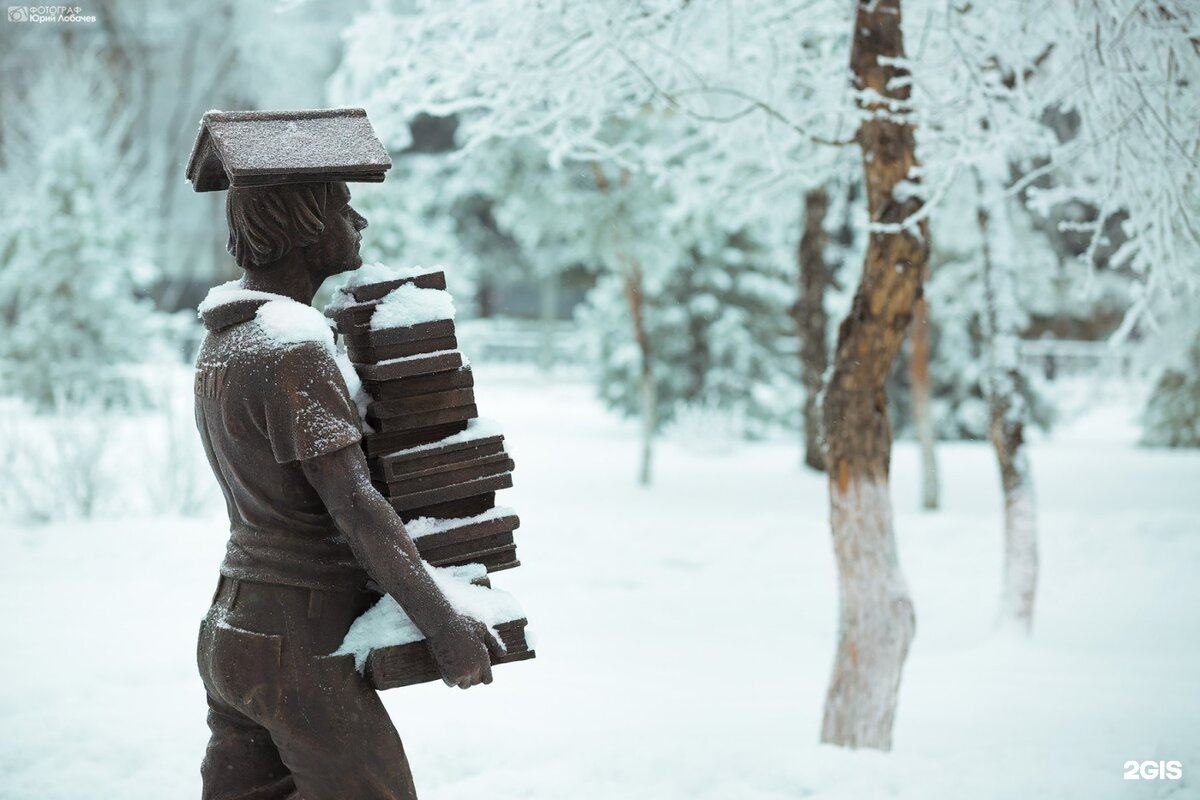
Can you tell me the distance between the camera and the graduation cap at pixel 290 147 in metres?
2.38

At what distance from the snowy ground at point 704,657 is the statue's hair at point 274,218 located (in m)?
2.62

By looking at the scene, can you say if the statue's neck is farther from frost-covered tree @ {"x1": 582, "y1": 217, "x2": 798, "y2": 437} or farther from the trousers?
frost-covered tree @ {"x1": 582, "y1": 217, "x2": 798, "y2": 437}

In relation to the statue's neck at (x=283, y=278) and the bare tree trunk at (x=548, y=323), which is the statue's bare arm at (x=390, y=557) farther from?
the bare tree trunk at (x=548, y=323)

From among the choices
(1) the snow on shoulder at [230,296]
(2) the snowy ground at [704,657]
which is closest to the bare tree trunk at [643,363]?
(2) the snowy ground at [704,657]

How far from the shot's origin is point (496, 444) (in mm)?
2615

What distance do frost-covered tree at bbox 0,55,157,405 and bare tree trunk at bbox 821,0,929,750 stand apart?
14494 millimetres

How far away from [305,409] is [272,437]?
10cm

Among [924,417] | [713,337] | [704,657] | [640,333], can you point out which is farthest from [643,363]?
[704,657]

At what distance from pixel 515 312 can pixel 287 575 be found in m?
34.5

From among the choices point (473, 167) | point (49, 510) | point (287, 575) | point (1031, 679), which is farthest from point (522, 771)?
point (473, 167)

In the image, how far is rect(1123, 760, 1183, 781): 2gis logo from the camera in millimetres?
4551

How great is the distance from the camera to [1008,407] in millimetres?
7391

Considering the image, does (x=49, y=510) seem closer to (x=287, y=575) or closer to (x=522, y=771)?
(x=522, y=771)

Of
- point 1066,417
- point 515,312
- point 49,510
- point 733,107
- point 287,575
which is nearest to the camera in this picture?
point 287,575
